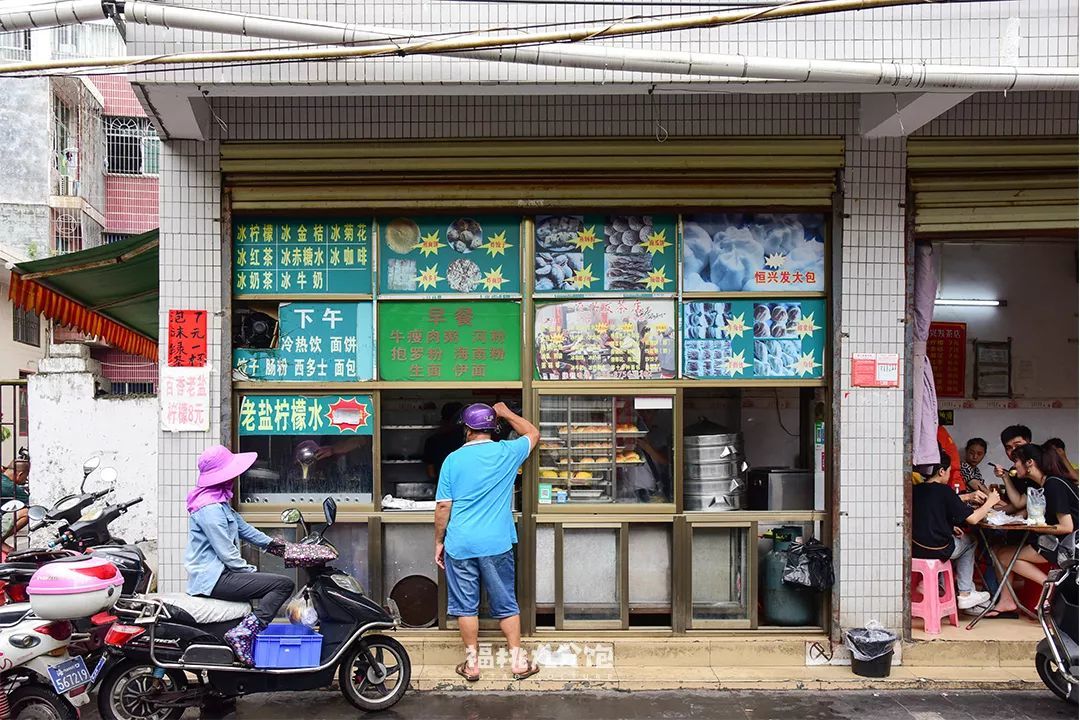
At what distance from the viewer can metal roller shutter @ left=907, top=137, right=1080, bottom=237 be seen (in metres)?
6.68

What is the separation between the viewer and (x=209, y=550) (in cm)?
558

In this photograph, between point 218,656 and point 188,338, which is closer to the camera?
point 218,656

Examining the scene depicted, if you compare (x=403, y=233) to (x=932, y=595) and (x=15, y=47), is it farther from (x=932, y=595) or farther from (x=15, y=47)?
(x=15, y=47)

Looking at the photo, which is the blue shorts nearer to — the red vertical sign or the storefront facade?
the storefront facade

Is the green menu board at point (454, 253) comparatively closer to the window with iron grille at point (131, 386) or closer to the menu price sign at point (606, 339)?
the menu price sign at point (606, 339)

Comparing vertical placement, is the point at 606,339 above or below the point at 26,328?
below

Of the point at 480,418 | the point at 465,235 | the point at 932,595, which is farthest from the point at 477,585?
the point at 932,595

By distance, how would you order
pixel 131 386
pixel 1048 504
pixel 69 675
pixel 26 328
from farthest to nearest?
pixel 131 386 < pixel 26 328 < pixel 1048 504 < pixel 69 675

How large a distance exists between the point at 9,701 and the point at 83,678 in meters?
0.39

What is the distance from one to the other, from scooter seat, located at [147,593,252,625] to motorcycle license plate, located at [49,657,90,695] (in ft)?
1.66

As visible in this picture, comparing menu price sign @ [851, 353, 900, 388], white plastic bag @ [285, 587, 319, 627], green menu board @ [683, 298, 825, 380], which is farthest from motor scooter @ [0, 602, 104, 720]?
menu price sign @ [851, 353, 900, 388]

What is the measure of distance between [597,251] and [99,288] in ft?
15.7

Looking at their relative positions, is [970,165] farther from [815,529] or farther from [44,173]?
[44,173]

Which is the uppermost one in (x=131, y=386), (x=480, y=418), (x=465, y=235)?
(x=465, y=235)
